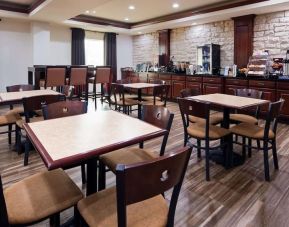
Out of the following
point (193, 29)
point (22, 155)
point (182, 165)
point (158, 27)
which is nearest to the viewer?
point (182, 165)

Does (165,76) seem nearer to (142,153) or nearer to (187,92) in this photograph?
(187,92)

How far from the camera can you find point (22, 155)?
329cm

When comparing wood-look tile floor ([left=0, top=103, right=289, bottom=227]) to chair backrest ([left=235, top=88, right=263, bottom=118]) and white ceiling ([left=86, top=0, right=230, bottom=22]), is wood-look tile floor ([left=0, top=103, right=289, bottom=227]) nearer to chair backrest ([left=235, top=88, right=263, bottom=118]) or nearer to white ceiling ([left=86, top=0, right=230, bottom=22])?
chair backrest ([left=235, top=88, right=263, bottom=118])

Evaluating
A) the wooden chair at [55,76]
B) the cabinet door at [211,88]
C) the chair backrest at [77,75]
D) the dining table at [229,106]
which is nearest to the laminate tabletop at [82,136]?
the dining table at [229,106]

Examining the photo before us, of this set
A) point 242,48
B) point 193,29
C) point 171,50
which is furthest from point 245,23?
point 171,50

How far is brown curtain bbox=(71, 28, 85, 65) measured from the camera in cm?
820

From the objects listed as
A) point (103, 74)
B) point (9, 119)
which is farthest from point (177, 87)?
point (9, 119)

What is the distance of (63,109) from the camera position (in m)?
2.30

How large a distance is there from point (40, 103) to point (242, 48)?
5187mm

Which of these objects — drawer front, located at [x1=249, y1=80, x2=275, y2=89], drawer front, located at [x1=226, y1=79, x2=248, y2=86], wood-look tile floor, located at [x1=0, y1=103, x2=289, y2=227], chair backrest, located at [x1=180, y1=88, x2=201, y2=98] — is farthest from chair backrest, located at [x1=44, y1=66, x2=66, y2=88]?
drawer front, located at [x1=249, y1=80, x2=275, y2=89]

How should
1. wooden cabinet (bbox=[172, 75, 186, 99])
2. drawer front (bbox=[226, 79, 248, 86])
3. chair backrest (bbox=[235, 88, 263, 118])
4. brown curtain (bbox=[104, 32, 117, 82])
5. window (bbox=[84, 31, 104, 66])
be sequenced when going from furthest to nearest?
brown curtain (bbox=[104, 32, 117, 82]) < window (bbox=[84, 31, 104, 66]) < wooden cabinet (bbox=[172, 75, 186, 99]) < drawer front (bbox=[226, 79, 248, 86]) < chair backrest (bbox=[235, 88, 263, 118])

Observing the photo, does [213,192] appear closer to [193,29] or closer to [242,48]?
[242,48]

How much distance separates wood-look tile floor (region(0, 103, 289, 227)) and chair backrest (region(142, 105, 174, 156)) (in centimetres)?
68

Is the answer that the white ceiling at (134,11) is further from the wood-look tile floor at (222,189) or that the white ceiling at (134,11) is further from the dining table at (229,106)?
the wood-look tile floor at (222,189)
